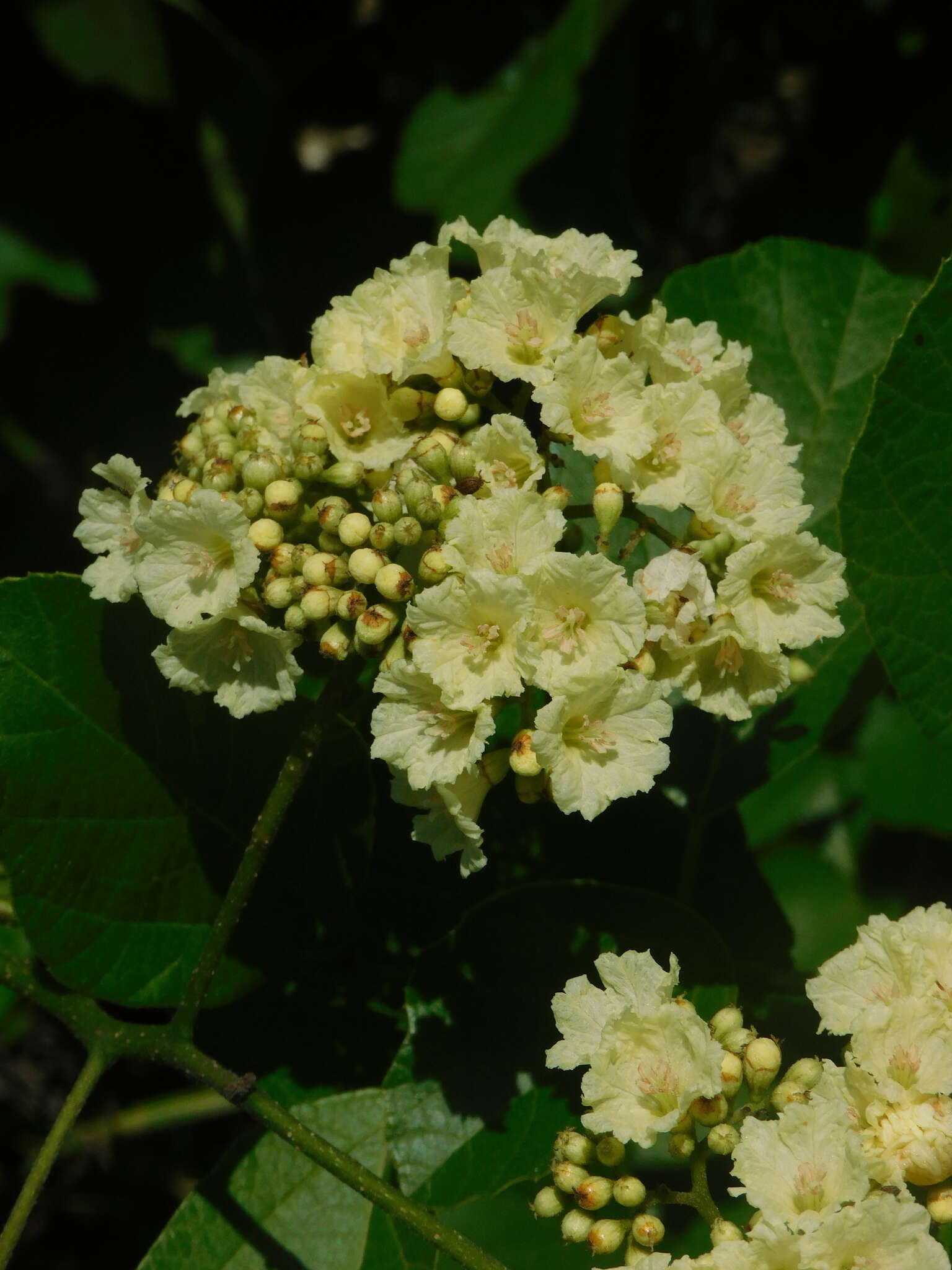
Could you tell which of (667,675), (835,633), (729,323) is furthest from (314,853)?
(729,323)

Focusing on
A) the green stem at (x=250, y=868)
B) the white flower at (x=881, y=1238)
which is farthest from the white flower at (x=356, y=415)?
the white flower at (x=881, y=1238)

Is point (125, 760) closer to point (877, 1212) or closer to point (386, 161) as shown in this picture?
point (877, 1212)

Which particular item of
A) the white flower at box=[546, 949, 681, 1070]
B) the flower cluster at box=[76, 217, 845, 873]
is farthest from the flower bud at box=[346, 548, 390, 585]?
the white flower at box=[546, 949, 681, 1070]

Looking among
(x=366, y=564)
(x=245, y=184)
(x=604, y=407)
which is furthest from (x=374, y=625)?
(x=245, y=184)

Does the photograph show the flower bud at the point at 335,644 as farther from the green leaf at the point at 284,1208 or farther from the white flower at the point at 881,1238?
the white flower at the point at 881,1238

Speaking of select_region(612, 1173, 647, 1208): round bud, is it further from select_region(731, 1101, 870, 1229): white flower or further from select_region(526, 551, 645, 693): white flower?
select_region(526, 551, 645, 693): white flower

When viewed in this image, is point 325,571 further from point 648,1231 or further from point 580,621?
point 648,1231
